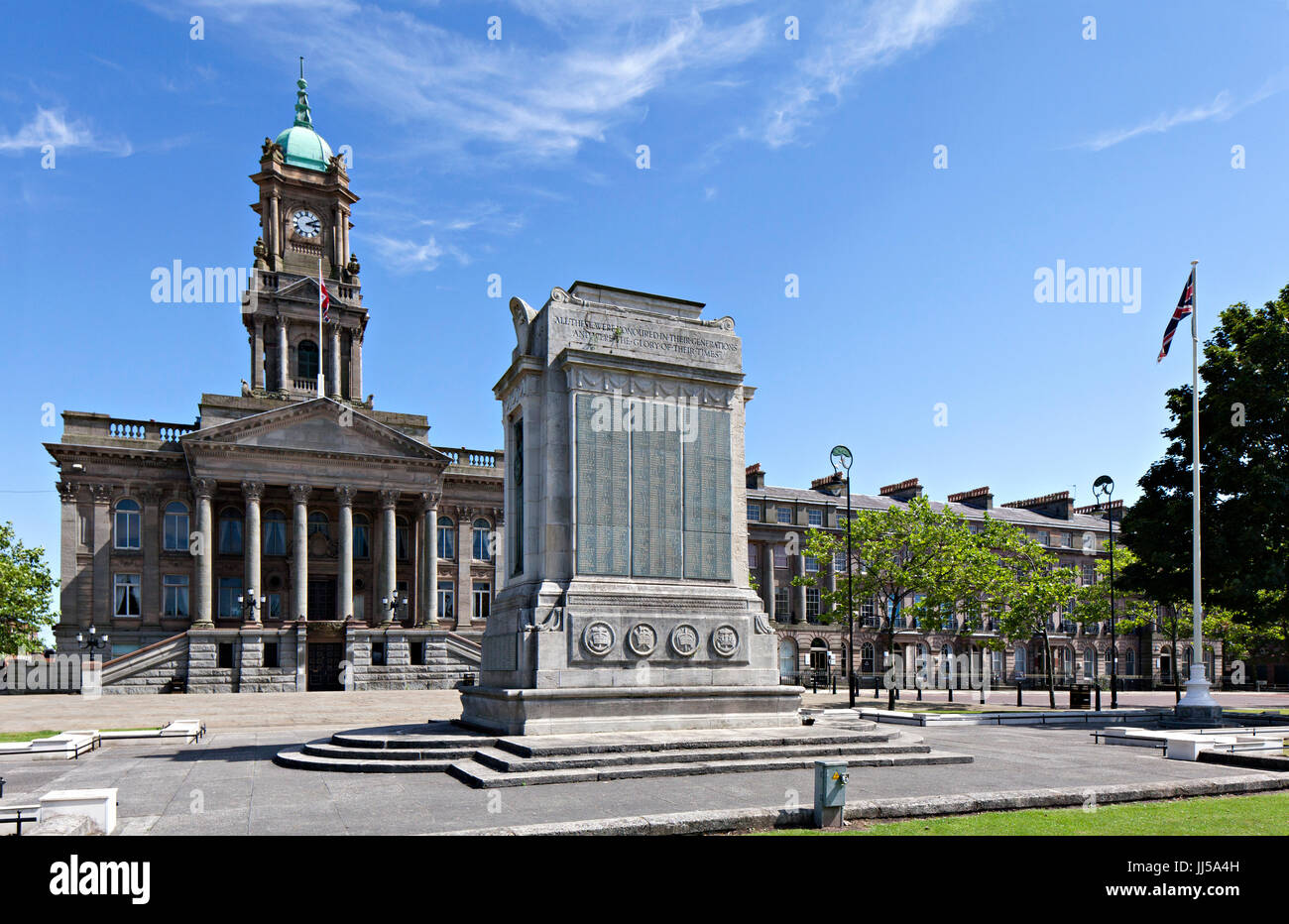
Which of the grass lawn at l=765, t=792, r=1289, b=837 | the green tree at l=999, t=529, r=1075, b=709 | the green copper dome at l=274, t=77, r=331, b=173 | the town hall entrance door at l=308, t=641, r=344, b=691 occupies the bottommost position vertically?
the town hall entrance door at l=308, t=641, r=344, b=691

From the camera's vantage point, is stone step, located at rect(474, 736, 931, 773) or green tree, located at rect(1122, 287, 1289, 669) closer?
stone step, located at rect(474, 736, 931, 773)

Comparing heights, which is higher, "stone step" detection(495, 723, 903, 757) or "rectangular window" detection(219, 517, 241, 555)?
"rectangular window" detection(219, 517, 241, 555)

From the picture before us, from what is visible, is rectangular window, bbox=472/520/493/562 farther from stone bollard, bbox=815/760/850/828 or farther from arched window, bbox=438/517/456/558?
stone bollard, bbox=815/760/850/828

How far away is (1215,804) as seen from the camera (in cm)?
1312

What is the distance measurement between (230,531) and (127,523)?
236 inches

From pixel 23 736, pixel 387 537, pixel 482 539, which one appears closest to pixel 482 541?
pixel 482 539

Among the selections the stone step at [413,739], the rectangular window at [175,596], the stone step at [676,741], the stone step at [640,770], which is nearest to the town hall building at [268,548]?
the rectangular window at [175,596]

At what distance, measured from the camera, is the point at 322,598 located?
63781 mm

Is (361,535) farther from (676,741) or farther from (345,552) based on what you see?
(676,741)

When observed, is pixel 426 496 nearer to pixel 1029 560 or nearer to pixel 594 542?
pixel 1029 560

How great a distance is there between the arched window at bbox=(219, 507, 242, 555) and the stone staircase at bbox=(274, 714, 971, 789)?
48332 millimetres

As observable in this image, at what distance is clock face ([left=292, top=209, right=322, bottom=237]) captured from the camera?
73.0 m

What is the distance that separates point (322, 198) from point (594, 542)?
64.7m

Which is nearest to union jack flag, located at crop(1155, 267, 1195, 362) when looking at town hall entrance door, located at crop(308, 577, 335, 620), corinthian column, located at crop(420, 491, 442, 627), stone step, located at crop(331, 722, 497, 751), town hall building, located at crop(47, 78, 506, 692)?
stone step, located at crop(331, 722, 497, 751)
